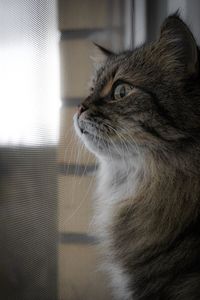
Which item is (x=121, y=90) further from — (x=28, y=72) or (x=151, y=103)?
(x=28, y=72)

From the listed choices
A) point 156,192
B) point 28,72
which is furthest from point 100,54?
point 156,192

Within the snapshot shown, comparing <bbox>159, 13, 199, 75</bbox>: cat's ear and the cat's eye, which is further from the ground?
<bbox>159, 13, 199, 75</bbox>: cat's ear

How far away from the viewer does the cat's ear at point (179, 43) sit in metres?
0.90

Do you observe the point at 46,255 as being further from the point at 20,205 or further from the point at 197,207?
the point at 197,207

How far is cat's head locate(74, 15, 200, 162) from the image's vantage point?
2.96 feet

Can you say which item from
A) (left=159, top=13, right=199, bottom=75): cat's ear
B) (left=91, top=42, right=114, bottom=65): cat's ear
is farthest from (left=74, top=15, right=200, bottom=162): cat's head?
(left=91, top=42, right=114, bottom=65): cat's ear

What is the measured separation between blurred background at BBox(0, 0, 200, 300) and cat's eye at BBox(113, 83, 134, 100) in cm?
25

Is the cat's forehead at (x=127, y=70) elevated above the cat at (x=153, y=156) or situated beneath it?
elevated above

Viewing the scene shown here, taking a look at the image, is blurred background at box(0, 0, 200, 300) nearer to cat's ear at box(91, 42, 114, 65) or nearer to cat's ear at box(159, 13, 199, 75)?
cat's ear at box(91, 42, 114, 65)

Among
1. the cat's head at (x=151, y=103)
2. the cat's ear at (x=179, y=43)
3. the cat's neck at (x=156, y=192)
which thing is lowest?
the cat's neck at (x=156, y=192)

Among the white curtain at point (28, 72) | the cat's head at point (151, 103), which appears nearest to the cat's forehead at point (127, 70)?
the cat's head at point (151, 103)

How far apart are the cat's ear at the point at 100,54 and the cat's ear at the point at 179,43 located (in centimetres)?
21

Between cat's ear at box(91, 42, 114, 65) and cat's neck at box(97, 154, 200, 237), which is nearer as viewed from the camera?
cat's neck at box(97, 154, 200, 237)

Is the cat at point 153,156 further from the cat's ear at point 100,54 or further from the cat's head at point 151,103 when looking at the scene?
the cat's ear at point 100,54
